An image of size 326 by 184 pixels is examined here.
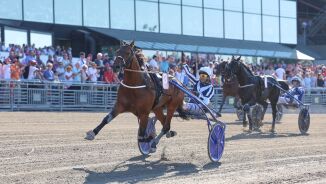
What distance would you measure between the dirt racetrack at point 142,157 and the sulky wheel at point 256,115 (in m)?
0.92

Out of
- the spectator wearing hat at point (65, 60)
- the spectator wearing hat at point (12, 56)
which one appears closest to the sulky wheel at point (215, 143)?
the spectator wearing hat at point (12, 56)

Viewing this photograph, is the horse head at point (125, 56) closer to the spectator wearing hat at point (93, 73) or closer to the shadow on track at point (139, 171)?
the shadow on track at point (139, 171)

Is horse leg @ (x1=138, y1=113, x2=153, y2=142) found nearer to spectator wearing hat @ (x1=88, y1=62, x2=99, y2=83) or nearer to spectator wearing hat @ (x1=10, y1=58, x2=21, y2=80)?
spectator wearing hat @ (x1=10, y1=58, x2=21, y2=80)

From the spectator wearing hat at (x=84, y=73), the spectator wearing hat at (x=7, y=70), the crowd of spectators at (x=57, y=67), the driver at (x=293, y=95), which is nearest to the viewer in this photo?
the spectator wearing hat at (x=7, y=70)

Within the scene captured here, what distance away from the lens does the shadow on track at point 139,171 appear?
28.9ft

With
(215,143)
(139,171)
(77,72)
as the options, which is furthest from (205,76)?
(77,72)

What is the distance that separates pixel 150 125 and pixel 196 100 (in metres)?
0.93

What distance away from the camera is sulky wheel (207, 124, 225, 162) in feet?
35.0

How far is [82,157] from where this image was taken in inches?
417

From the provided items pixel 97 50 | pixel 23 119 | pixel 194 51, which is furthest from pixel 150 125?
pixel 194 51

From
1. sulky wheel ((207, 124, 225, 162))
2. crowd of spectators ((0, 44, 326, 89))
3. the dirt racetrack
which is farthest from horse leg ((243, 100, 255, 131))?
sulky wheel ((207, 124, 225, 162))

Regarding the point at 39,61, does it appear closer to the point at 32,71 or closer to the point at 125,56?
the point at 32,71

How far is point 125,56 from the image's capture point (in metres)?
10.3

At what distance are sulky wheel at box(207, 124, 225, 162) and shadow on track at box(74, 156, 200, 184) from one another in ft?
1.51
